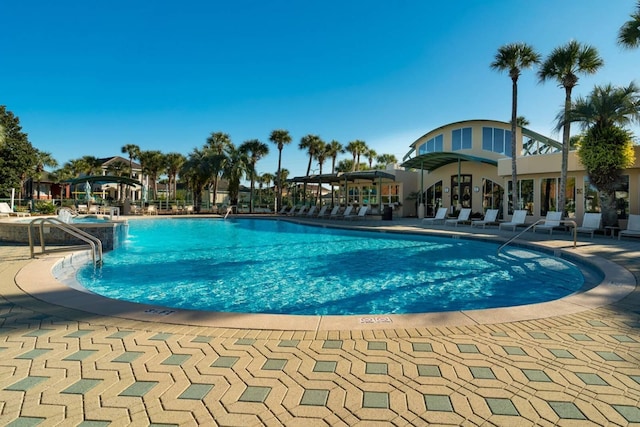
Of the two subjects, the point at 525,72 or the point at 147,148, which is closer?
the point at 525,72

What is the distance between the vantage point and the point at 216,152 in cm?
3709

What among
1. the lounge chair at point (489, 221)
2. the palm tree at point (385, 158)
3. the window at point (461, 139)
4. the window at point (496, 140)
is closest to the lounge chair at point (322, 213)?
the window at point (461, 139)

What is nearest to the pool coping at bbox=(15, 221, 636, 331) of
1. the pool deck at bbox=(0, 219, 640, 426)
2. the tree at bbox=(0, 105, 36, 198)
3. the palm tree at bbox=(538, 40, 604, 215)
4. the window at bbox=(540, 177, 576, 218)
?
the pool deck at bbox=(0, 219, 640, 426)

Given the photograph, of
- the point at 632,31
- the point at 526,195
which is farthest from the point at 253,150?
the point at 632,31

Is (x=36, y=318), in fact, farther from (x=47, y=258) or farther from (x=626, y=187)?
(x=626, y=187)

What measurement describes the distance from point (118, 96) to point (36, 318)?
27.4 metres

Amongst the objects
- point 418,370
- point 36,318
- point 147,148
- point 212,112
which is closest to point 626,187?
point 418,370

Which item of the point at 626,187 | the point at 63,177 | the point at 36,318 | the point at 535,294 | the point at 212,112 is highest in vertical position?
the point at 212,112

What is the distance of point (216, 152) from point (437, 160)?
23744 mm

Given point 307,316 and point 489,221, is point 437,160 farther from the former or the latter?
point 307,316

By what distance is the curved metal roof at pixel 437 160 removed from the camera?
20.6 meters

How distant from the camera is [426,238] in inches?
574

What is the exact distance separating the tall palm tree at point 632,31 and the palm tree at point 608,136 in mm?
1667

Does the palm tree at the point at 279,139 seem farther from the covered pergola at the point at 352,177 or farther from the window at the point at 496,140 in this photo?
the window at the point at 496,140
